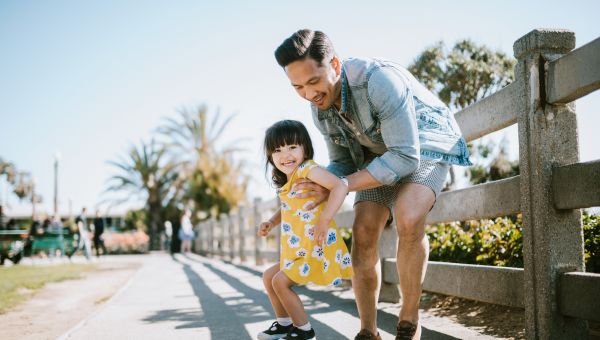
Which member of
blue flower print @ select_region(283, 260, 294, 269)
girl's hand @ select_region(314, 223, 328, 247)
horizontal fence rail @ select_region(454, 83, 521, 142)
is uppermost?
horizontal fence rail @ select_region(454, 83, 521, 142)

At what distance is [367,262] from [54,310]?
4251mm

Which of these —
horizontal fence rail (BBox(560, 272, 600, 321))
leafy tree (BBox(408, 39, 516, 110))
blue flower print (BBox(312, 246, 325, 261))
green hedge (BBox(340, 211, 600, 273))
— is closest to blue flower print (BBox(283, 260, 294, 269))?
blue flower print (BBox(312, 246, 325, 261))

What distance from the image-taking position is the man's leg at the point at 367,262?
2701 mm

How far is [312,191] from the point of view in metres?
2.82

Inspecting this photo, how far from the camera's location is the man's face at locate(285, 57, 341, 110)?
2.52 meters

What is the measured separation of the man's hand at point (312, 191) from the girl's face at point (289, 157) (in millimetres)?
157

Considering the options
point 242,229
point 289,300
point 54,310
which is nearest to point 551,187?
point 289,300

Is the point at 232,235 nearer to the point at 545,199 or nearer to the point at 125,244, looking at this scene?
the point at 545,199

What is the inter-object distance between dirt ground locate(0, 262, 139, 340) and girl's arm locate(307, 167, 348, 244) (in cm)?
241

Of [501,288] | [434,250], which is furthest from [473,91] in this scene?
[501,288]

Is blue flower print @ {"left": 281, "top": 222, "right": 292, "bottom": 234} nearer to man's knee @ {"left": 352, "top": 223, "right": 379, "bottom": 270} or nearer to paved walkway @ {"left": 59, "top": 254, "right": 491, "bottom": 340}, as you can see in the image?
man's knee @ {"left": 352, "top": 223, "right": 379, "bottom": 270}

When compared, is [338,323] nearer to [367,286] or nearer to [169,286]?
[367,286]

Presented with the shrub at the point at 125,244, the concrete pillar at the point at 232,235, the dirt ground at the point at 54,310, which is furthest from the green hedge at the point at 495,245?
the shrub at the point at 125,244

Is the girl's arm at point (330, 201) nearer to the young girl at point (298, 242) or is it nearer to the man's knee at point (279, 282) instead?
the young girl at point (298, 242)
